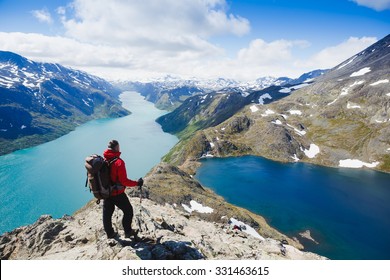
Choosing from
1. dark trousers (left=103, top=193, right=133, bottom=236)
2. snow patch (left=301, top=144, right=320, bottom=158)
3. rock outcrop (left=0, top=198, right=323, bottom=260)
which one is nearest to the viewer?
dark trousers (left=103, top=193, right=133, bottom=236)

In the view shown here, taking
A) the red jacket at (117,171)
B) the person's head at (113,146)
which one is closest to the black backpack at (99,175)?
the red jacket at (117,171)

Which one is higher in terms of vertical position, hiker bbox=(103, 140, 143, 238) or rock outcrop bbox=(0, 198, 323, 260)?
hiker bbox=(103, 140, 143, 238)

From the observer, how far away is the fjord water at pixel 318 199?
3328 inches

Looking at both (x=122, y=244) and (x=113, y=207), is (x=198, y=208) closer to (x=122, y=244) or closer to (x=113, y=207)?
(x=122, y=244)

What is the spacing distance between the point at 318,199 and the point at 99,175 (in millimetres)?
121507

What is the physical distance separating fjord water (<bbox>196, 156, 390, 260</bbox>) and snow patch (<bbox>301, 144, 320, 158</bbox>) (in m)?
19.1

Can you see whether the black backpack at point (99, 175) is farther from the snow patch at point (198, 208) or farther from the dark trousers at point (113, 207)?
the snow patch at point (198, 208)

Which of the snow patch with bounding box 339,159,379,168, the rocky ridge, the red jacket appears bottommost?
the snow patch with bounding box 339,159,379,168

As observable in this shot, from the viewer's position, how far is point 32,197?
16000 centimetres

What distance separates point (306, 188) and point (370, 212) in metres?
30.9

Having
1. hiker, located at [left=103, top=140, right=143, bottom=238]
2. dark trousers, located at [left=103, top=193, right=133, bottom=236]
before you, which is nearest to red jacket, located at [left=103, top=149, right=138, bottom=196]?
hiker, located at [left=103, top=140, right=143, bottom=238]

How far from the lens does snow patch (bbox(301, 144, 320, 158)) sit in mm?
189750

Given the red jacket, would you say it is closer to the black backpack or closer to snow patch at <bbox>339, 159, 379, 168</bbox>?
the black backpack

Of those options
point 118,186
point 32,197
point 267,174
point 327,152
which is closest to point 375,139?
point 327,152
